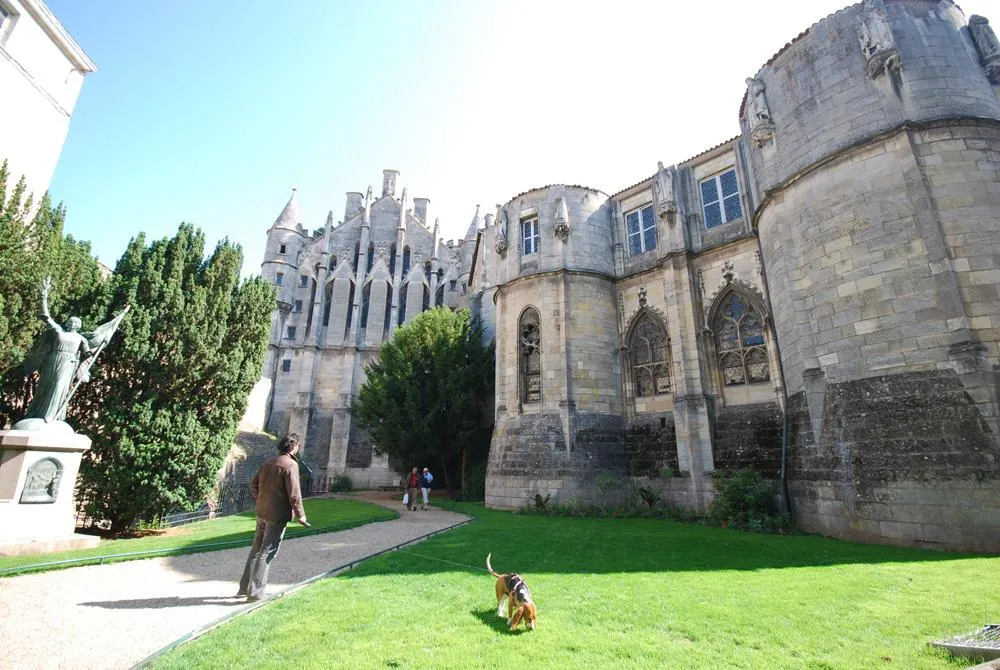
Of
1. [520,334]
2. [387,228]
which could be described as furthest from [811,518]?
[387,228]

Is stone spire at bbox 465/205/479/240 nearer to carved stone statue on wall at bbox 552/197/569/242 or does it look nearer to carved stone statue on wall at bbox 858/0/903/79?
carved stone statue on wall at bbox 552/197/569/242

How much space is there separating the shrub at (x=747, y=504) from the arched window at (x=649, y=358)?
13.8 feet

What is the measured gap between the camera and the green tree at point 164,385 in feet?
31.9

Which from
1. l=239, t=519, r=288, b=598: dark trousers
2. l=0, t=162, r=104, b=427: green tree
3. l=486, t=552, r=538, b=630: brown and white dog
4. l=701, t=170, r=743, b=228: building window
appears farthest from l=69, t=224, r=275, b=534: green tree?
l=701, t=170, r=743, b=228: building window

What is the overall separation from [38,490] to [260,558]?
6.12 meters

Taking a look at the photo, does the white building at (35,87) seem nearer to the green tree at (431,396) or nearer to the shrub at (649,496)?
the green tree at (431,396)

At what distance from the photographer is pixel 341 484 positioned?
26.9 m

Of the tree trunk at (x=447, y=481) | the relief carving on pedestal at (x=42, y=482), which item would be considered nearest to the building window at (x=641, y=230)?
the tree trunk at (x=447, y=481)

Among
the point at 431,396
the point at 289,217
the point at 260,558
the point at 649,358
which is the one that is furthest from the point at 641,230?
the point at 289,217

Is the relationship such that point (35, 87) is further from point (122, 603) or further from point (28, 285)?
point (122, 603)

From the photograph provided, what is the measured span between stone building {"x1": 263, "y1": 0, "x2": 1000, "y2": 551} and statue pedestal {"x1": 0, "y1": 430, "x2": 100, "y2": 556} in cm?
1100

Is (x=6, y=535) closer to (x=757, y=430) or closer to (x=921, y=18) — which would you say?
(x=757, y=430)

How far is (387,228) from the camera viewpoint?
35625 millimetres

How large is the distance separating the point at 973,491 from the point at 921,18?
417 inches
